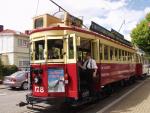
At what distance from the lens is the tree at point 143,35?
2106 inches

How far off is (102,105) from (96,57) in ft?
6.77

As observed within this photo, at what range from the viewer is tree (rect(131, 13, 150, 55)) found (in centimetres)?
5350

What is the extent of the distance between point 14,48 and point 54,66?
129 feet

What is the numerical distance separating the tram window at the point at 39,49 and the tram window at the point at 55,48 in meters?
0.33

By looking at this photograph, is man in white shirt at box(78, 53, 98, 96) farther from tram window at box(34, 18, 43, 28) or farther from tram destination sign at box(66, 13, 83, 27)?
tram window at box(34, 18, 43, 28)

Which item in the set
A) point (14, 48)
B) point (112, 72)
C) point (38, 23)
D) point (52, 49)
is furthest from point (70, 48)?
point (14, 48)

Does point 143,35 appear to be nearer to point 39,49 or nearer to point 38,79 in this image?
point 39,49

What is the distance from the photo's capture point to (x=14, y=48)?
50750mm

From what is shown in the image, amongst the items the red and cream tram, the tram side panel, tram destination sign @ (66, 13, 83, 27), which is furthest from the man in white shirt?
the tram side panel

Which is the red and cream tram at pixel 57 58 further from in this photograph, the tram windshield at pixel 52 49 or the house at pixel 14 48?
the house at pixel 14 48

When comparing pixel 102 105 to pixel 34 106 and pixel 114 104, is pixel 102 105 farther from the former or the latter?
pixel 34 106

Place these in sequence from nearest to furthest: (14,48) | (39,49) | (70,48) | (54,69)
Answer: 1. (54,69)
2. (70,48)
3. (39,49)
4. (14,48)

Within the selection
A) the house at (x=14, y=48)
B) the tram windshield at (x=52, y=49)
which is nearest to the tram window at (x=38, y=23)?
the tram windshield at (x=52, y=49)

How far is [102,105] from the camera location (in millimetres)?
14758
